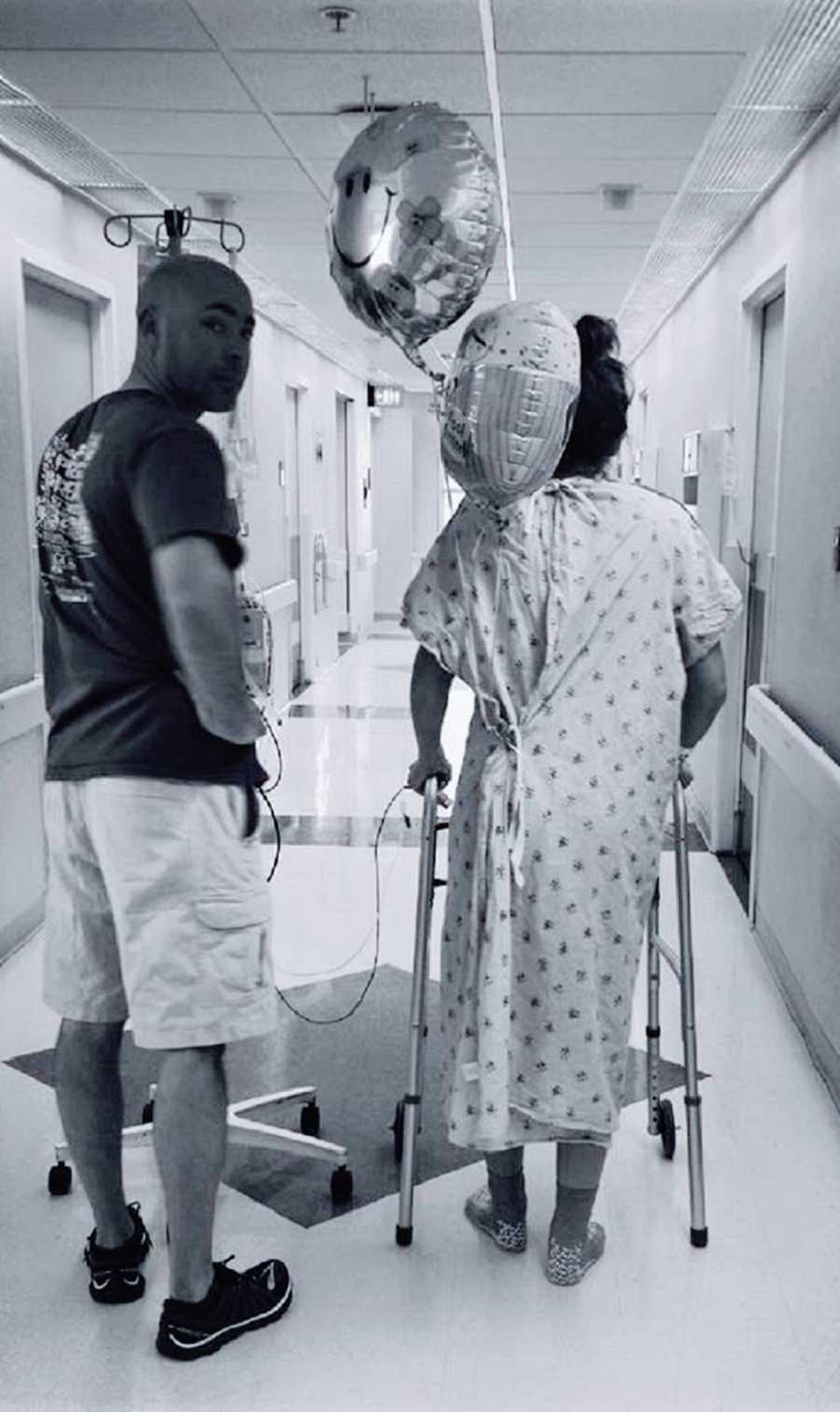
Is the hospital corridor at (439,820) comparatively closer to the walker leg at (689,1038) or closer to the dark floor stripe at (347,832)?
the walker leg at (689,1038)

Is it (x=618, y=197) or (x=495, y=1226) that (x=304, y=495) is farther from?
(x=495, y=1226)

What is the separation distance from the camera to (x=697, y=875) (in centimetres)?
433

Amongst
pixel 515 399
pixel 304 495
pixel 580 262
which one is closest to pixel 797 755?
pixel 515 399

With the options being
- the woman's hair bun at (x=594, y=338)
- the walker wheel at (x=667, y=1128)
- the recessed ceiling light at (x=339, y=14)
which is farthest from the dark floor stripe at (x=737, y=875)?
the recessed ceiling light at (x=339, y=14)

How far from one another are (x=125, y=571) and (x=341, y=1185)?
125 centimetres

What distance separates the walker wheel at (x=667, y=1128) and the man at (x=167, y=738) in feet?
3.19

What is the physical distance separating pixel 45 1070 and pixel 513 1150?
1.23 m

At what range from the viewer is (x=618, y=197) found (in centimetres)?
414

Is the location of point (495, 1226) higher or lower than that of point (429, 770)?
lower

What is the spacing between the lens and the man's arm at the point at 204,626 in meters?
1.64

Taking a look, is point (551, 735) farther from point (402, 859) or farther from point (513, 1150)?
point (402, 859)

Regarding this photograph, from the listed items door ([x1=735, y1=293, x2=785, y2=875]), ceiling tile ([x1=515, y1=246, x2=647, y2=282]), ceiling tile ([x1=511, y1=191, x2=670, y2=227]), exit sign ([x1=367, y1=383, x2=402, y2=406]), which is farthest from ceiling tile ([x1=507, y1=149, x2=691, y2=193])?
exit sign ([x1=367, y1=383, x2=402, y2=406])

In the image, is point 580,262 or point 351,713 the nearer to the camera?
point 580,262

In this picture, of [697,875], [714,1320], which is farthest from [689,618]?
[697,875]
